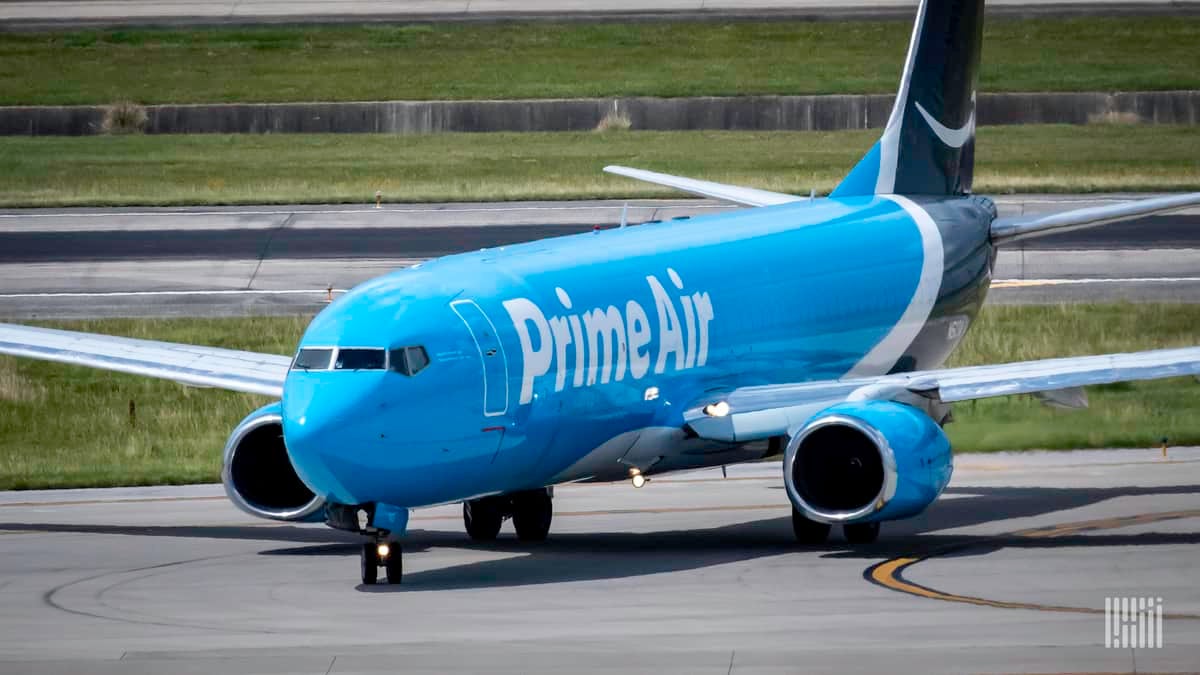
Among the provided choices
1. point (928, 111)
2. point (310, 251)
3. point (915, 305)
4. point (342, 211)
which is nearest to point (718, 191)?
point (928, 111)

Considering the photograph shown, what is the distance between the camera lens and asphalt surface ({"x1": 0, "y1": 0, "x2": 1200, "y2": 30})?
101562 millimetres

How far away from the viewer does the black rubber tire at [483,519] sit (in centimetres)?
3033

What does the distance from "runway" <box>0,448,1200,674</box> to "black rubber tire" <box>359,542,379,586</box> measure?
282mm

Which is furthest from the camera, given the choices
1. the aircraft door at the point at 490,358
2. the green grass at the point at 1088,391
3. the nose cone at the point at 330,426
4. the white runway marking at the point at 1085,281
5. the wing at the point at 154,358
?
the white runway marking at the point at 1085,281

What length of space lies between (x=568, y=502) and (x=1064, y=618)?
47.3ft

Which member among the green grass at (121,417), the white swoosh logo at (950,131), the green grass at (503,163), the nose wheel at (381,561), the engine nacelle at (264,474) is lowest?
the green grass at (121,417)

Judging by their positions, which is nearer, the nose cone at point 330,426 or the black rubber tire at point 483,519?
the nose cone at point 330,426

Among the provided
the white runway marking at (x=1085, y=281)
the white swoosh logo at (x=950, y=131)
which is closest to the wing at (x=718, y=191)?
the white swoosh logo at (x=950, y=131)

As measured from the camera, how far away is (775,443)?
98.3ft

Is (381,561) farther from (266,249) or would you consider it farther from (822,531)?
(266,249)

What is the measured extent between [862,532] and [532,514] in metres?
4.60

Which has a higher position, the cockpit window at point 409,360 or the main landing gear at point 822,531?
the cockpit window at point 409,360

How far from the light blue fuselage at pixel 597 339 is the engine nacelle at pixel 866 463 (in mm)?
2142

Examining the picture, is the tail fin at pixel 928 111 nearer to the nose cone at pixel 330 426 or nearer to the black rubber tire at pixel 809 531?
the black rubber tire at pixel 809 531
